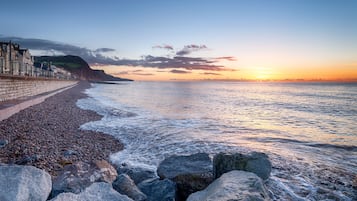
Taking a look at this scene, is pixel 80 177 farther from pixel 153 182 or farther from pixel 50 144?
pixel 50 144

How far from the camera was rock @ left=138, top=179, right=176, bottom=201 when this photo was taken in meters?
4.46

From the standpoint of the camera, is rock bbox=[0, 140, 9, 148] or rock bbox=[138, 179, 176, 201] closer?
rock bbox=[138, 179, 176, 201]

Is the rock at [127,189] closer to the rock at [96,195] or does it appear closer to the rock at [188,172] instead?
the rock at [96,195]

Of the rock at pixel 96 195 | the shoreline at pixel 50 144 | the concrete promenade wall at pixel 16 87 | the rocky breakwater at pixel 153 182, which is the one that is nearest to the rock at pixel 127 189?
the rocky breakwater at pixel 153 182

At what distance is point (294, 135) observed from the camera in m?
13.3

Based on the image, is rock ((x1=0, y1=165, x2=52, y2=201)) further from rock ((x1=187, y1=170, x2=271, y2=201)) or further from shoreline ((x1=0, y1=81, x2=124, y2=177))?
rock ((x1=187, y1=170, x2=271, y2=201))

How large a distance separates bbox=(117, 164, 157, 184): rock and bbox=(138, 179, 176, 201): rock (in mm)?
1004

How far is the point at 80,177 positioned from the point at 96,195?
76 centimetres

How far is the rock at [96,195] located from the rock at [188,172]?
142 centimetres

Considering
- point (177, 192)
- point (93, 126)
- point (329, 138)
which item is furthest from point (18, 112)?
point (329, 138)

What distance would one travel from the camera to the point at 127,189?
4.44m

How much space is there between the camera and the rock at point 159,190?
446 centimetres

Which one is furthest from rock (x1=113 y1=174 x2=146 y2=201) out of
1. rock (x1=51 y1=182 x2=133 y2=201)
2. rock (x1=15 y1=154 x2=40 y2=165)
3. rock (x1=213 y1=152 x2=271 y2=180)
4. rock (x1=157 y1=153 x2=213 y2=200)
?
rock (x1=15 y1=154 x2=40 y2=165)

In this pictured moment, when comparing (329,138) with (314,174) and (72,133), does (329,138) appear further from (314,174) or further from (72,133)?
(72,133)
